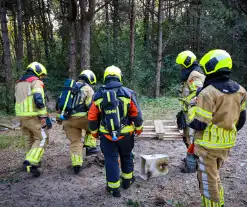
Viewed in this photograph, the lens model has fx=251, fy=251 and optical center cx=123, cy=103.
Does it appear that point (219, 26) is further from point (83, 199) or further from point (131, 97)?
point (83, 199)

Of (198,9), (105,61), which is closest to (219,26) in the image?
(198,9)

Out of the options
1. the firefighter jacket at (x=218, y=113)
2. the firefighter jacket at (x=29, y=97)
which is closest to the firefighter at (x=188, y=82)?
the firefighter jacket at (x=218, y=113)

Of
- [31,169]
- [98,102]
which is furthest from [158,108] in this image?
[98,102]

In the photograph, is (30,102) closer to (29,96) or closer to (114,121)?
(29,96)

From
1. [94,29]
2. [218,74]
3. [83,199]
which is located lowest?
[83,199]

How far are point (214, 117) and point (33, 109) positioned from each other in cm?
351

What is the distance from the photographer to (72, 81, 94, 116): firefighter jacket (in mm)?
5066

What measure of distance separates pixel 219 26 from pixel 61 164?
13962mm

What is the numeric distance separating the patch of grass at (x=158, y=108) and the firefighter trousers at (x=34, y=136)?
16.1ft

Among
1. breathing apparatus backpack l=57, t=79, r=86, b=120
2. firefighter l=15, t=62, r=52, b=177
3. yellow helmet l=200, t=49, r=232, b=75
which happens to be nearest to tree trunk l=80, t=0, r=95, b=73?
firefighter l=15, t=62, r=52, b=177

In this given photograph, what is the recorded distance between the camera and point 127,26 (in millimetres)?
18000

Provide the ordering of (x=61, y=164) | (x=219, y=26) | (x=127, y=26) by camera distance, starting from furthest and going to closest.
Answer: (x=127, y=26), (x=219, y=26), (x=61, y=164)

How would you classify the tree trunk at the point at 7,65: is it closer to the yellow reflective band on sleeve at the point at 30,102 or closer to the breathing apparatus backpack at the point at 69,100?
the yellow reflective band on sleeve at the point at 30,102

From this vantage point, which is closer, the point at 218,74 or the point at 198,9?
the point at 218,74
